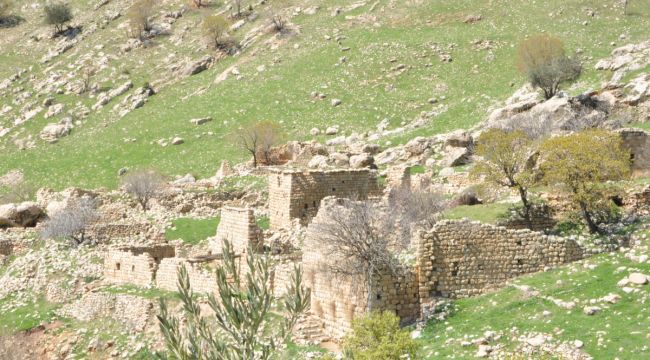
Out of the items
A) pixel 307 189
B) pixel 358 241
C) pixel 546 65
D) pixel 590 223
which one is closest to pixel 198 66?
pixel 546 65

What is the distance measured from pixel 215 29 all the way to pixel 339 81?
2162 centimetres

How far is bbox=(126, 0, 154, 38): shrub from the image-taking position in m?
91.0

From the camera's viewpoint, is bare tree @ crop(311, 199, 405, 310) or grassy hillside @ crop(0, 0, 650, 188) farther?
grassy hillside @ crop(0, 0, 650, 188)

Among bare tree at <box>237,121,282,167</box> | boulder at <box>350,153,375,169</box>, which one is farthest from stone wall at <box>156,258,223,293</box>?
bare tree at <box>237,121,282,167</box>

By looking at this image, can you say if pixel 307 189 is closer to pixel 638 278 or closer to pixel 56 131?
pixel 638 278

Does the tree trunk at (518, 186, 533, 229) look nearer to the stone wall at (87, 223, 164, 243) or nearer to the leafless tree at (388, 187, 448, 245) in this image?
the leafless tree at (388, 187, 448, 245)

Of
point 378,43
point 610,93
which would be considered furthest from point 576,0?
point 610,93

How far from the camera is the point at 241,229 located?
963 inches

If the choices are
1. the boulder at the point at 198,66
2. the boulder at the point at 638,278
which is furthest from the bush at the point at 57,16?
the boulder at the point at 638,278

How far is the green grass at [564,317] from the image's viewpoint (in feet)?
45.6

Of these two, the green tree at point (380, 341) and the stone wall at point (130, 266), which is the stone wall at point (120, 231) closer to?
the stone wall at point (130, 266)

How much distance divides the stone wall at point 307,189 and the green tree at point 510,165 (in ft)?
17.0

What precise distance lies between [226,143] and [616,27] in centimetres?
3248

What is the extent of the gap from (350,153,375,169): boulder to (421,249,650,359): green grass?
24.8 m
